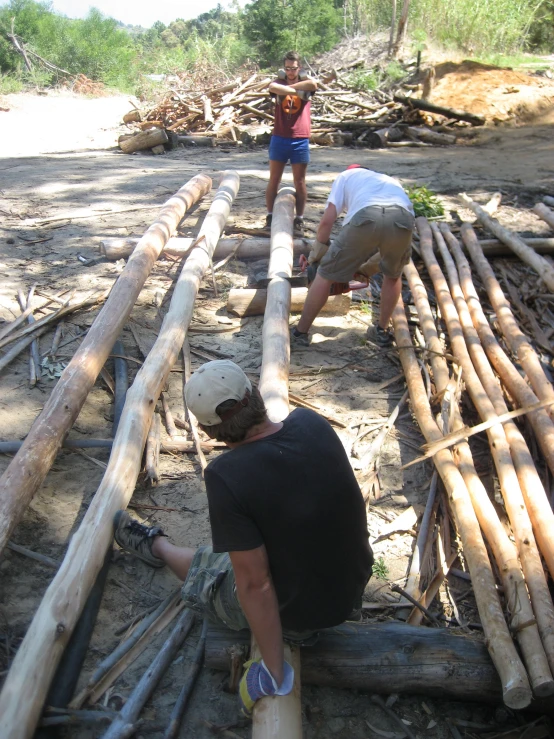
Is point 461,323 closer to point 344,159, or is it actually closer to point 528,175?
point 528,175

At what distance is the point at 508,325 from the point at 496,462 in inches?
72.3

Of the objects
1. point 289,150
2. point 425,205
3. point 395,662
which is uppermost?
point 289,150

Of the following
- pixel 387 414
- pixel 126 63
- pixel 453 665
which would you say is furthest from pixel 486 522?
pixel 126 63

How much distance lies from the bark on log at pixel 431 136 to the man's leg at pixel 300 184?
7676mm

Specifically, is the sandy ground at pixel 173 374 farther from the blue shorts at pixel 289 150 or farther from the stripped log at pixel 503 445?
the blue shorts at pixel 289 150

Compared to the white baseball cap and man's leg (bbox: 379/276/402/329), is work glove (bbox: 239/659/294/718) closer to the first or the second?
the white baseball cap

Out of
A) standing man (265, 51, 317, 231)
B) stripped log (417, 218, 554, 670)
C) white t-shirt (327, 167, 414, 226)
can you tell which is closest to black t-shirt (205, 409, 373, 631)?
stripped log (417, 218, 554, 670)

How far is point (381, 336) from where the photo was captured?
5.25 m

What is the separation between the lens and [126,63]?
93.9 feet

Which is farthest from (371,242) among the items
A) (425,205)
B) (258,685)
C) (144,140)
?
(144,140)

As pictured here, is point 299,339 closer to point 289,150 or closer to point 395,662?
point 289,150

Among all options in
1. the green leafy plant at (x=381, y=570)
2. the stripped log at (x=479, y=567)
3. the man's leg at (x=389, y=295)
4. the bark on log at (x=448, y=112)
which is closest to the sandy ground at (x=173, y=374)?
the green leafy plant at (x=381, y=570)

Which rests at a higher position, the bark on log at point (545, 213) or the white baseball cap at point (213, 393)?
the white baseball cap at point (213, 393)

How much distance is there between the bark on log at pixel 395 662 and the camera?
2.50m
